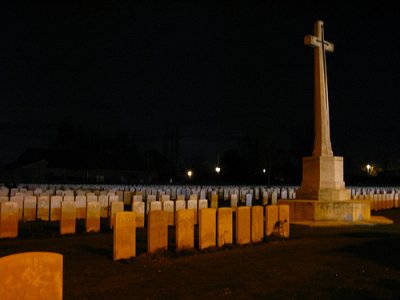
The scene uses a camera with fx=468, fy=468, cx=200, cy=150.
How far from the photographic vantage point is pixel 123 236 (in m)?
7.59

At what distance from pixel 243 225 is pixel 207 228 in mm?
982

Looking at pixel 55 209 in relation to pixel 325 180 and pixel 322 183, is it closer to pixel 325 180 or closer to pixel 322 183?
pixel 322 183

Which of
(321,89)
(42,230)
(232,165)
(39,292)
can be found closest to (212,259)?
(39,292)

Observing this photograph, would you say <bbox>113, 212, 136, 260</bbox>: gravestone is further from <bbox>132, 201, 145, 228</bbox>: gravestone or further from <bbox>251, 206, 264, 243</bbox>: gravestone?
<bbox>132, 201, 145, 228</bbox>: gravestone

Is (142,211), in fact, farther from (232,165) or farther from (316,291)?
(232,165)

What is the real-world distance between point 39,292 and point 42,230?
27.2 ft

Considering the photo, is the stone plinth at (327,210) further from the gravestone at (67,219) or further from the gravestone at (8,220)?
the gravestone at (8,220)

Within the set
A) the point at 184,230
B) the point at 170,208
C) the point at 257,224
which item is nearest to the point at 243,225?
the point at 257,224

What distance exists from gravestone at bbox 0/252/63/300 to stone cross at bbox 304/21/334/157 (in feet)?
39.3

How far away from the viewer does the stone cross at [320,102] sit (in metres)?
14.5

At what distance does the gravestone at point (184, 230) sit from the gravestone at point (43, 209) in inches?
249

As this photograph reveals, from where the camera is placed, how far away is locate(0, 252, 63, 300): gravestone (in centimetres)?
332

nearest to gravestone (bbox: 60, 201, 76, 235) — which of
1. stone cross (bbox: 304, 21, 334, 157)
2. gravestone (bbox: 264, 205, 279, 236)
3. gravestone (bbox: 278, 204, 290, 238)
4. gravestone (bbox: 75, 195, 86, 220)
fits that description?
gravestone (bbox: 75, 195, 86, 220)

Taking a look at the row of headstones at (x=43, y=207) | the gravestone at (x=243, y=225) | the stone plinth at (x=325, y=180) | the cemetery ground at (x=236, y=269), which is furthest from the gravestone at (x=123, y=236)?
the stone plinth at (x=325, y=180)
